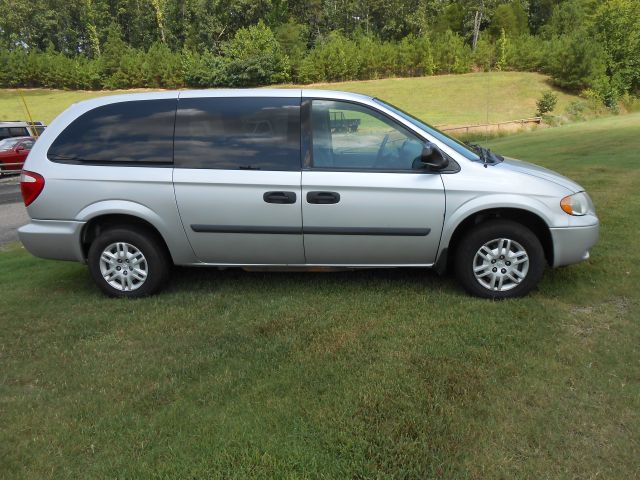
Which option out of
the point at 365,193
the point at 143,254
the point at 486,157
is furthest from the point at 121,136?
the point at 486,157

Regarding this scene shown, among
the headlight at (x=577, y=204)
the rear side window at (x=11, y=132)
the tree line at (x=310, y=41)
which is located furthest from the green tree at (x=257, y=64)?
the headlight at (x=577, y=204)

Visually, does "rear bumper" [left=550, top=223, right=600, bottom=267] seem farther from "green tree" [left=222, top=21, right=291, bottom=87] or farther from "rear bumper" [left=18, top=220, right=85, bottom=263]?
"green tree" [left=222, top=21, right=291, bottom=87]

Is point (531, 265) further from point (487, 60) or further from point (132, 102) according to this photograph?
point (487, 60)

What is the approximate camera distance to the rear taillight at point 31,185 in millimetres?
4527

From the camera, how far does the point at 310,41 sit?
8862 cm

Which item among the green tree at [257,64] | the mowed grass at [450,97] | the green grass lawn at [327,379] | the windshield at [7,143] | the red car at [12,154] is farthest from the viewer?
the green tree at [257,64]

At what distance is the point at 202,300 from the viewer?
4.57 meters

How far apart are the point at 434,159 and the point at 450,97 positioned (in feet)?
177

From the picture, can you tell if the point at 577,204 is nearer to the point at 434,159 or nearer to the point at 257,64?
the point at 434,159

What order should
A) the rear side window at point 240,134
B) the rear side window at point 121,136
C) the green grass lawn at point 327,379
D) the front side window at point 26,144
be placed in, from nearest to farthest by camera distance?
the green grass lawn at point 327,379, the rear side window at point 240,134, the rear side window at point 121,136, the front side window at point 26,144

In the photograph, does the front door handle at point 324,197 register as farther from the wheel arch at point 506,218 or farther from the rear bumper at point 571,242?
the rear bumper at point 571,242

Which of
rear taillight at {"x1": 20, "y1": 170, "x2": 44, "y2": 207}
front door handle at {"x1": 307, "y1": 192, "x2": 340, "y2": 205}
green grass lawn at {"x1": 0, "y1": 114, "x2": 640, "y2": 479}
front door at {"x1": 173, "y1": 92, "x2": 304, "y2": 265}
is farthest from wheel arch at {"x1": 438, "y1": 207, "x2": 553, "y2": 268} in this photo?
rear taillight at {"x1": 20, "y1": 170, "x2": 44, "y2": 207}

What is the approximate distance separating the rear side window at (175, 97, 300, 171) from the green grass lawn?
1201 millimetres

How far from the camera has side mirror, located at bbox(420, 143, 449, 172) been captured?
13.7 feet
